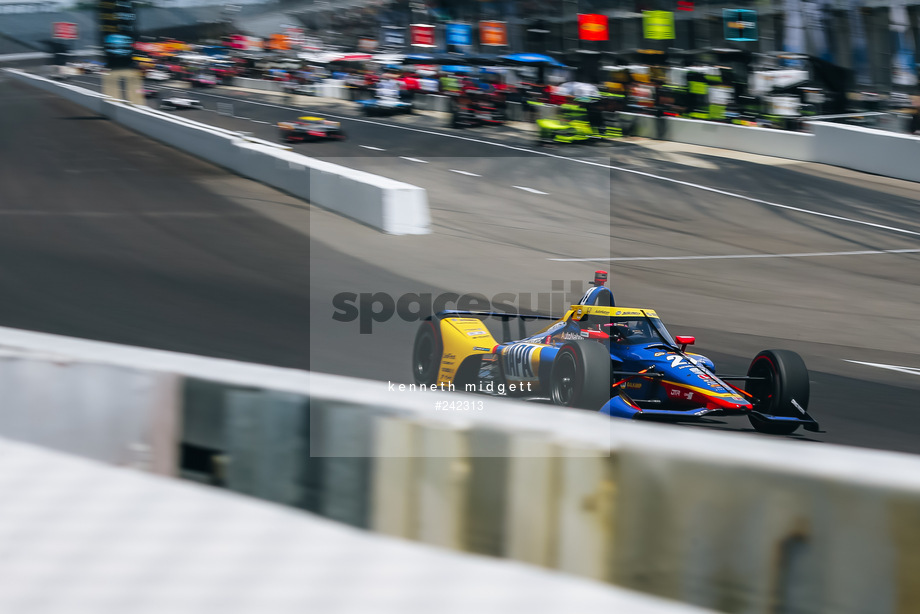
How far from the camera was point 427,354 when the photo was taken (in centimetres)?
861

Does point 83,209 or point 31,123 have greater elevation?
point 31,123

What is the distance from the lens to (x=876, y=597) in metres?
2.59

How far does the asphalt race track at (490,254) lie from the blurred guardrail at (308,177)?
42cm

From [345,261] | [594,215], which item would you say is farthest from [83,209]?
[594,215]

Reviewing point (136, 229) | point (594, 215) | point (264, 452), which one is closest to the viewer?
point (264, 452)

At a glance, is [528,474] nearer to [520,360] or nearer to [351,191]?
[520,360]

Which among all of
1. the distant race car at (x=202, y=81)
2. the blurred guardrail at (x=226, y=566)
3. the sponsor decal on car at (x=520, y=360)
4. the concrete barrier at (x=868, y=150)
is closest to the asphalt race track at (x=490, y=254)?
the concrete barrier at (x=868, y=150)

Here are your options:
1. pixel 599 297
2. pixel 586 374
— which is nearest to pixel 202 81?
pixel 599 297

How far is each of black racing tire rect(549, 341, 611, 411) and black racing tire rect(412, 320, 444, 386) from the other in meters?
1.43

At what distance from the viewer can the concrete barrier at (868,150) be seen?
22750mm

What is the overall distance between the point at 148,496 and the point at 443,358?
4601 millimetres

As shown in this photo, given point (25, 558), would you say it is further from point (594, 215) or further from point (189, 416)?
point (594, 215)

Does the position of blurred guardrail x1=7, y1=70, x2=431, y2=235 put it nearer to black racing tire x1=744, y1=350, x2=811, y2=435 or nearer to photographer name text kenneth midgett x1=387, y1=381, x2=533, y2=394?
photographer name text kenneth midgett x1=387, y1=381, x2=533, y2=394

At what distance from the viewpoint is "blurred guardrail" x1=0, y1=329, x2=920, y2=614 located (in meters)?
2.67
